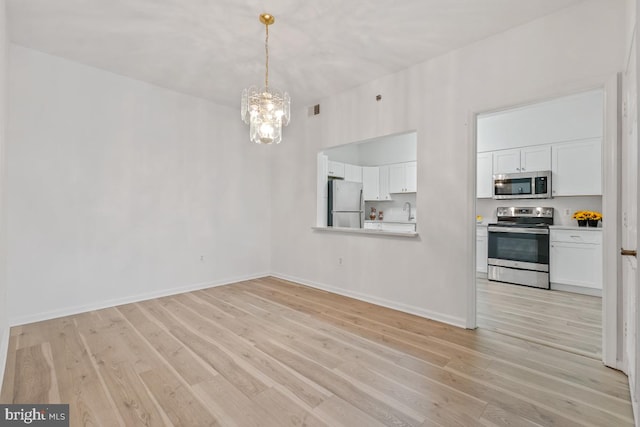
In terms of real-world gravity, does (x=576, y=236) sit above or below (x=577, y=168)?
below

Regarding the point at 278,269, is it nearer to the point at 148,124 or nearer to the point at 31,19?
the point at 148,124

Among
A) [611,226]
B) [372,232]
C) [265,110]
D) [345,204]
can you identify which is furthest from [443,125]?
[345,204]

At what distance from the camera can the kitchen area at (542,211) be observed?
13.5 ft

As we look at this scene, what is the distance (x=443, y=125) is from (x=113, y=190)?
13.1 feet

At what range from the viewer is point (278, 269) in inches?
207

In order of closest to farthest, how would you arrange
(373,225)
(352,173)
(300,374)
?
(300,374), (352,173), (373,225)

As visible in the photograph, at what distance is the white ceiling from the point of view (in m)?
2.48

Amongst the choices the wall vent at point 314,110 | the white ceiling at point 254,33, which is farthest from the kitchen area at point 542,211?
the wall vent at point 314,110

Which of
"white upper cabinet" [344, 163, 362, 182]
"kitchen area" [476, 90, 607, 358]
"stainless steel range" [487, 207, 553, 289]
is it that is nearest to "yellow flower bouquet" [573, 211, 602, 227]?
"kitchen area" [476, 90, 607, 358]

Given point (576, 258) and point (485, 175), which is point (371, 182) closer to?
point (485, 175)

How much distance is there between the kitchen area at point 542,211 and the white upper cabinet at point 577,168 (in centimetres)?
1

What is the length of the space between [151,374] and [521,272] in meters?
5.11

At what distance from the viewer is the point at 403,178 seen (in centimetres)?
667

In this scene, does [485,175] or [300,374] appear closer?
[300,374]
